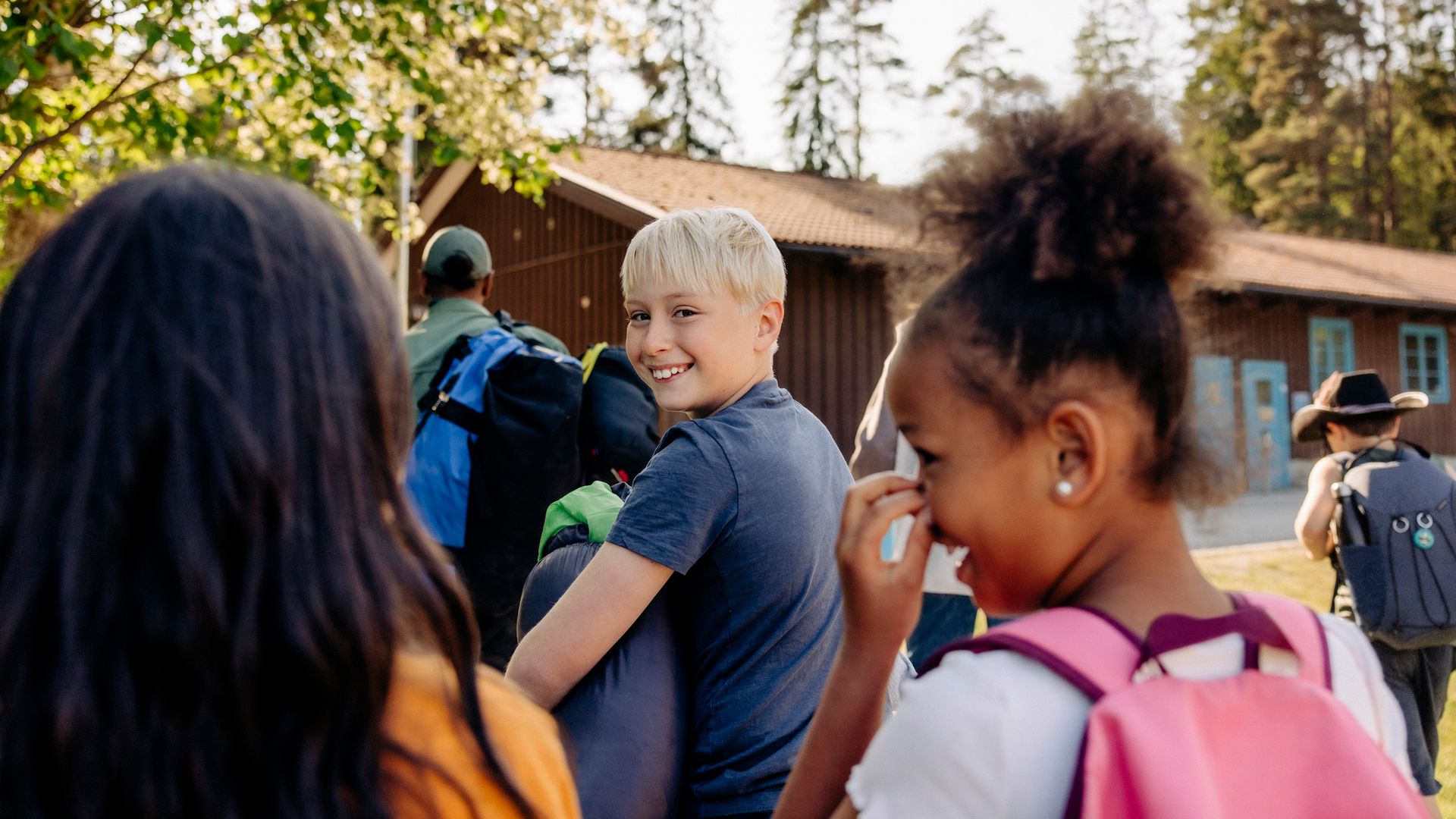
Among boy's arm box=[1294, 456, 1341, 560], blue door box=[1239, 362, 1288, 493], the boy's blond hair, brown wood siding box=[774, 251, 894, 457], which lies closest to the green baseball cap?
the boy's blond hair

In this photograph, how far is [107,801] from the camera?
87 cm

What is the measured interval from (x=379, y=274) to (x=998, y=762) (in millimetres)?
749

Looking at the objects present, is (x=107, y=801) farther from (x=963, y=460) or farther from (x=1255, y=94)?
(x=1255, y=94)

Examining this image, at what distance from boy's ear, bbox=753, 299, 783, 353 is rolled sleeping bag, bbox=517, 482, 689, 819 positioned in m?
0.63

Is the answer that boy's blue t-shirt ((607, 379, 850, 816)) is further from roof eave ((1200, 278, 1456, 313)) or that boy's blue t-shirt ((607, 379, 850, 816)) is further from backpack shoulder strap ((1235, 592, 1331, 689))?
roof eave ((1200, 278, 1456, 313))

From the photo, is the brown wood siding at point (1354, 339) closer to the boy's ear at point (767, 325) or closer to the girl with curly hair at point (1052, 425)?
the boy's ear at point (767, 325)

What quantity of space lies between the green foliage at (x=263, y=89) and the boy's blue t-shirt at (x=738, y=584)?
322 centimetres

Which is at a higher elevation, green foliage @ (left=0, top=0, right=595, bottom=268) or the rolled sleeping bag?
green foliage @ (left=0, top=0, right=595, bottom=268)

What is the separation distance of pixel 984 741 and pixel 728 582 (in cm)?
82

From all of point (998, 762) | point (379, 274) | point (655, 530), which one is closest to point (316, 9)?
point (655, 530)

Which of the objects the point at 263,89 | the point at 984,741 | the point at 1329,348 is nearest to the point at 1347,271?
the point at 1329,348

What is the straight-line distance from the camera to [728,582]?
1837 mm

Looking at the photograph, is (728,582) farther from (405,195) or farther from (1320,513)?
(405,195)

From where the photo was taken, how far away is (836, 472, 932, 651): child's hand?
131 centimetres
